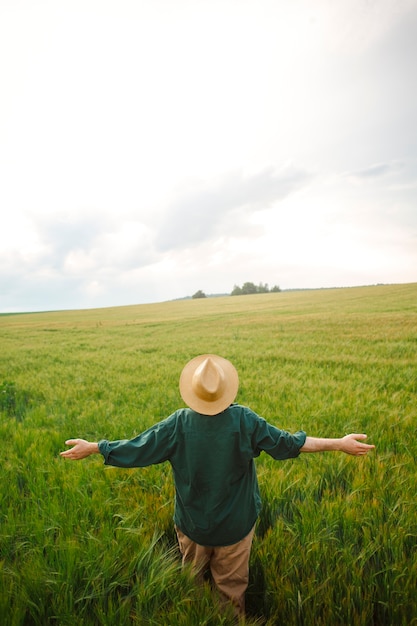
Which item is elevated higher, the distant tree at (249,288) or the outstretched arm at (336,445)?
the distant tree at (249,288)

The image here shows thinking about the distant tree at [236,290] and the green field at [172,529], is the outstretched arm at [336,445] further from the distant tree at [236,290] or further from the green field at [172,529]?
the distant tree at [236,290]

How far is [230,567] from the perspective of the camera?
2191mm

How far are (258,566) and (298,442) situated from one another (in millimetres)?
1050

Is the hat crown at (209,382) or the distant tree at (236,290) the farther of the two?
the distant tree at (236,290)

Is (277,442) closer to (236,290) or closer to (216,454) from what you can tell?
(216,454)

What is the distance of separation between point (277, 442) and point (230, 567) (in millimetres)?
918

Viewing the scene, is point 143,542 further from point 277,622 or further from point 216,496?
point 277,622

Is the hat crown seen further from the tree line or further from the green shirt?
the tree line

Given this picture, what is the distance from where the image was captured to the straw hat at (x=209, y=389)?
1938 mm

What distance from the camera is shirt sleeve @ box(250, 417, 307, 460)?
207 centimetres

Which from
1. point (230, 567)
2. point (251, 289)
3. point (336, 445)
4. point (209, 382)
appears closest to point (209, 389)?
point (209, 382)

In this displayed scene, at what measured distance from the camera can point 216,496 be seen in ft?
6.81

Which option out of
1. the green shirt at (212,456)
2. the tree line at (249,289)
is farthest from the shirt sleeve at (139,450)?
the tree line at (249,289)

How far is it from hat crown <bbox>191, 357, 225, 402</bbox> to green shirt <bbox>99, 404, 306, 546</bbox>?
196 millimetres
